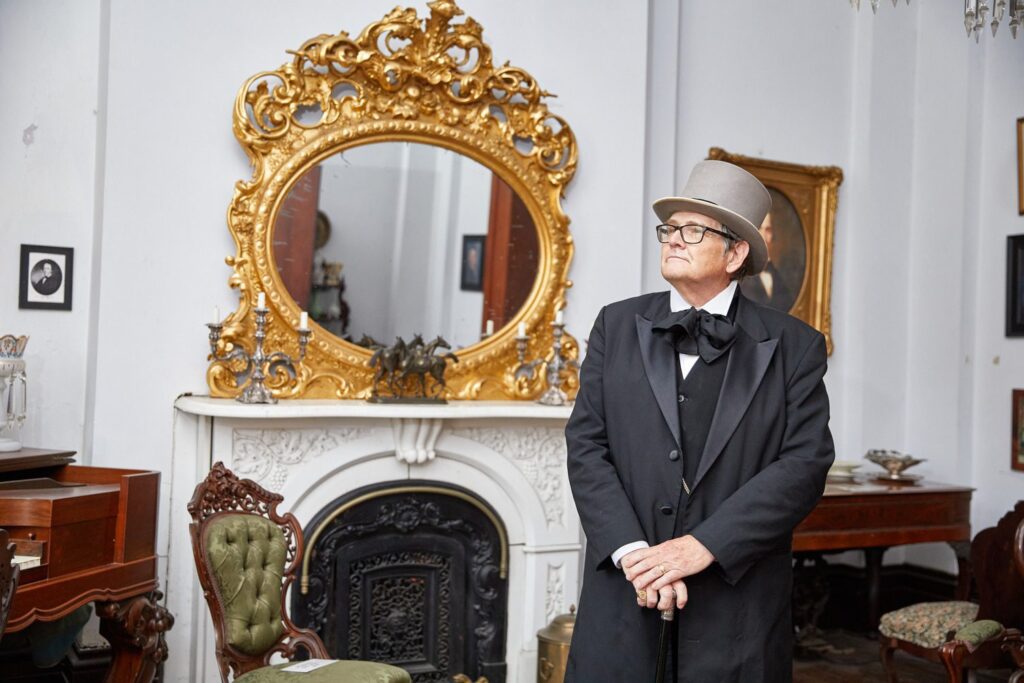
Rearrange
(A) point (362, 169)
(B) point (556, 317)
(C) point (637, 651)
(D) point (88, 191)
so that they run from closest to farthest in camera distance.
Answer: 1. (C) point (637, 651)
2. (D) point (88, 191)
3. (A) point (362, 169)
4. (B) point (556, 317)

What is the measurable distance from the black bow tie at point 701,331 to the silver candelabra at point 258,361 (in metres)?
2.05

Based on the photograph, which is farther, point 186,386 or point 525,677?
point 525,677

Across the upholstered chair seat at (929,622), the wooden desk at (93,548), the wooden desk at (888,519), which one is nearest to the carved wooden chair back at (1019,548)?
the upholstered chair seat at (929,622)

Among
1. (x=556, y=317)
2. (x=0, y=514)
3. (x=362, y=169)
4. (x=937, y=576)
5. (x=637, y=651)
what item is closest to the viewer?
(x=637, y=651)

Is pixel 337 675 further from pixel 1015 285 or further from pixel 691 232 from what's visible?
pixel 1015 285

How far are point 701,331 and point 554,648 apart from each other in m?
2.15

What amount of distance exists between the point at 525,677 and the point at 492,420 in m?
1.15

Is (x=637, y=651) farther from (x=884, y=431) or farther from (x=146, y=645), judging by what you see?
(x=884, y=431)

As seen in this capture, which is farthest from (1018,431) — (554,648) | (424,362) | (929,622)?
(424,362)

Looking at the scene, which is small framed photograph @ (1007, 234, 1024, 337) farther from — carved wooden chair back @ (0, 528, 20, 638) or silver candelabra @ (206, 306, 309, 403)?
carved wooden chair back @ (0, 528, 20, 638)

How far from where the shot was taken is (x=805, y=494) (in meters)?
2.48

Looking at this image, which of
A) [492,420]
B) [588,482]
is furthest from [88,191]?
[588,482]

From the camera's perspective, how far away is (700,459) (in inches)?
97.3

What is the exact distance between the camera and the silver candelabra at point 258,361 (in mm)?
4098
